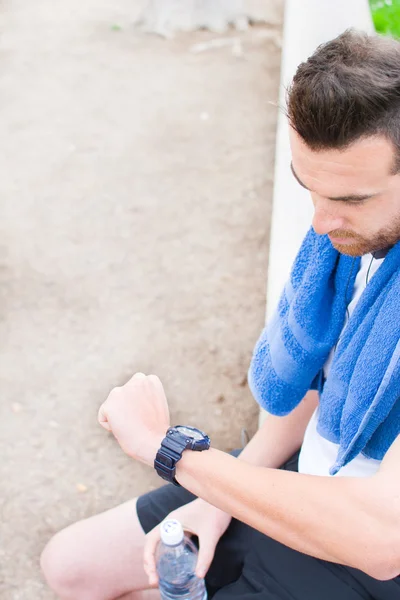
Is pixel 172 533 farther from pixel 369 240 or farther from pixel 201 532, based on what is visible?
pixel 369 240

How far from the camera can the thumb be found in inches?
82.2

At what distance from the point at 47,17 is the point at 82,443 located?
19.2 ft

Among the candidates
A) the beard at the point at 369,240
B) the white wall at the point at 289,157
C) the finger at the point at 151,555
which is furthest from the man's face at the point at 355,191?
the white wall at the point at 289,157

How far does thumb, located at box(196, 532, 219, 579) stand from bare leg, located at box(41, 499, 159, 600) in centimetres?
25

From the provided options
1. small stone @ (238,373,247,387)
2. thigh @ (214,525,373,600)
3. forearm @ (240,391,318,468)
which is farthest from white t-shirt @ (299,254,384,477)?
small stone @ (238,373,247,387)

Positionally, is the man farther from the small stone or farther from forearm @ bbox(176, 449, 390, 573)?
the small stone

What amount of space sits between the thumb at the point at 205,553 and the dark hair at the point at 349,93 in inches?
44.2

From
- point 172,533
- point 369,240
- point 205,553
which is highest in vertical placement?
point 369,240

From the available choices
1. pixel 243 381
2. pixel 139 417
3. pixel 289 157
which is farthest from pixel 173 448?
pixel 289 157

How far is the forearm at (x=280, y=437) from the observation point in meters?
2.34

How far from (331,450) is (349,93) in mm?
971

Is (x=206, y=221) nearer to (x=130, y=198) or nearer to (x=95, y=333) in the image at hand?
(x=130, y=198)

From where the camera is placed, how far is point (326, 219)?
71.0 inches

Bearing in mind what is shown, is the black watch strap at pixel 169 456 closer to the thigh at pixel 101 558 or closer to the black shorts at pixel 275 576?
the black shorts at pixel 275 576
